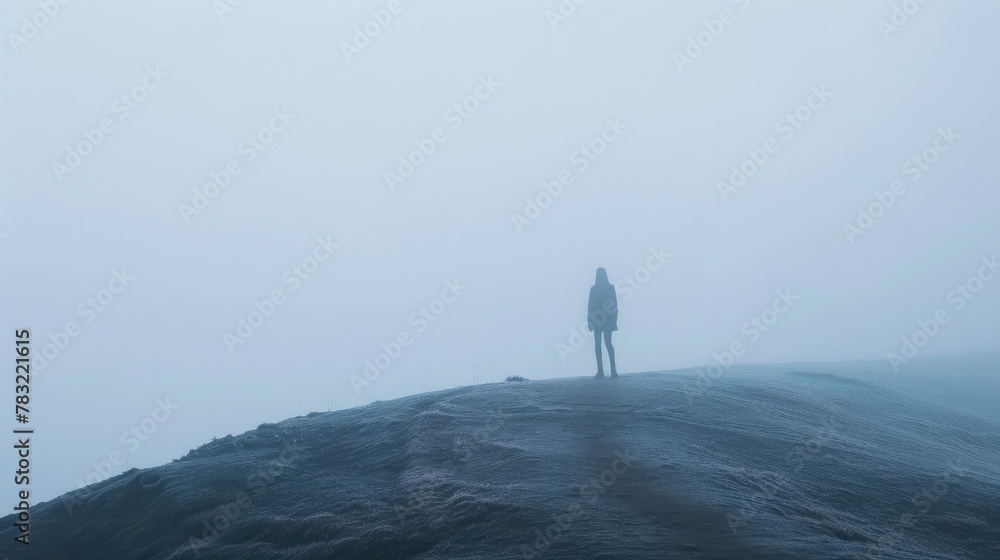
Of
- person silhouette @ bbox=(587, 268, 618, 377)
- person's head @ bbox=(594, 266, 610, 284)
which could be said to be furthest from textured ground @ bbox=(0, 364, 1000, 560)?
person's head @ bbox=(594, 266, 610, 284)

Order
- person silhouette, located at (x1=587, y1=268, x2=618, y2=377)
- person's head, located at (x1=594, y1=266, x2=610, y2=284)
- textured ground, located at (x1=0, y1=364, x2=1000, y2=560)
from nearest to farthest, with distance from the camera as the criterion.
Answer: textured ground, located at (x1=0, y1=364, x2=1000, y2=560), person silhouette, located at (x1=587, y1=268, x2=618, y2=377), person's head, located at (x1=594, y1=266, x2=610, y2=284)

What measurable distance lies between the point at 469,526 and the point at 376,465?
3.72m

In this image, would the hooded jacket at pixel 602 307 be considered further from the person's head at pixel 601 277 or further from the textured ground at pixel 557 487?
the textured ground at pixel 557 487

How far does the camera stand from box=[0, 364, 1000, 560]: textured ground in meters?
8.46

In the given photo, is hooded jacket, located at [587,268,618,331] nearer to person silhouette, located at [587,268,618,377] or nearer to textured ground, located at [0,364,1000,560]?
person silhouette, located at [587,268,618,377]

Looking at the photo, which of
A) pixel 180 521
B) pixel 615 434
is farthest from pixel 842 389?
pixel 180 521

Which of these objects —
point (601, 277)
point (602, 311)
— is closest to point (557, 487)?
point (602, 311)

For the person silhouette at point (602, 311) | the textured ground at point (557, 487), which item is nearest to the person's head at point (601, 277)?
the person silhouette at point (602, 311)

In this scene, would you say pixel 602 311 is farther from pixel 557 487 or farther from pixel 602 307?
pixel 557 487

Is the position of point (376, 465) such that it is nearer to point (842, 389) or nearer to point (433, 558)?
point (433, 558)

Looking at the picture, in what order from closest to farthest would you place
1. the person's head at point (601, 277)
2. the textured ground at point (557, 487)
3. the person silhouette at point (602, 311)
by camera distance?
the textured ground at point (557, 487) < the person silhouette at point (602, 311) < the person's head at point (601, 277)

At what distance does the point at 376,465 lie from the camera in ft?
39.7

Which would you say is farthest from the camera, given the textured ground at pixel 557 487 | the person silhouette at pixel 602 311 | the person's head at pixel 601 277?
the person's head at pixel 601 277

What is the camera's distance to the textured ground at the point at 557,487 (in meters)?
8.46
